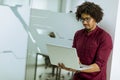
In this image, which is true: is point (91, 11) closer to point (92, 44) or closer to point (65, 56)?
point (92, 44)

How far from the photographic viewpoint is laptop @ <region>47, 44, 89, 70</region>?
1.65 m

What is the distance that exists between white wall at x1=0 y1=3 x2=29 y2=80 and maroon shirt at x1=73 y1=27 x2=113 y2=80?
3.95ft

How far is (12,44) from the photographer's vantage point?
9.43 ft

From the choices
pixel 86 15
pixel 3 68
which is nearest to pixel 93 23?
pixel 86 15

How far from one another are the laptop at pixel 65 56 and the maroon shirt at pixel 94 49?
0.12 metres

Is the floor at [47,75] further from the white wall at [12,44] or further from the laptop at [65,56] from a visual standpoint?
the laptop at [65,56]

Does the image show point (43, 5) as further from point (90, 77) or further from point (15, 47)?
point (90, 77)

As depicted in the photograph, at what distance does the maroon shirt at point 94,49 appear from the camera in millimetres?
1769

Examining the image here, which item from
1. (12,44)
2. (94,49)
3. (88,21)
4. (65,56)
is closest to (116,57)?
(94,49)

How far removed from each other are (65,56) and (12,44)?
1365mm

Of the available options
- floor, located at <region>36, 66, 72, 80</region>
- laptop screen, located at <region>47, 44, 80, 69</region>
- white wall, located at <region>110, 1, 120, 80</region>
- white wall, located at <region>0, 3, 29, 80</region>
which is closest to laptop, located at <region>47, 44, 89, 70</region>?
laptop screen, located at <region>47, 44, 80, 69</region>

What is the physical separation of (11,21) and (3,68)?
644 mm

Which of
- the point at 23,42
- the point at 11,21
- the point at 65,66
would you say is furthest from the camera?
the point at 23,42

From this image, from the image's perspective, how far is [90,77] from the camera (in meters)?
1.87
